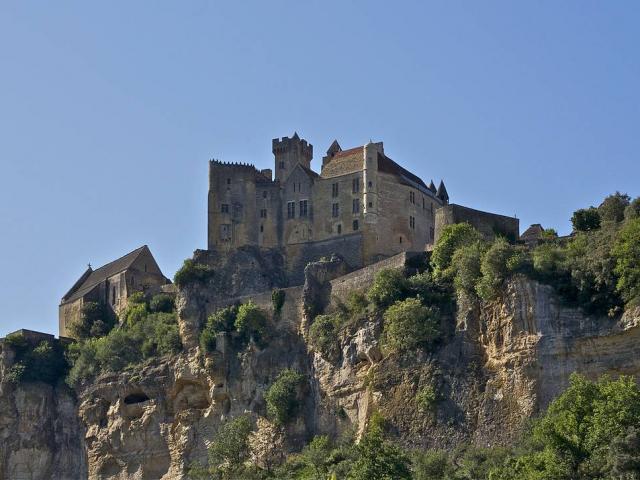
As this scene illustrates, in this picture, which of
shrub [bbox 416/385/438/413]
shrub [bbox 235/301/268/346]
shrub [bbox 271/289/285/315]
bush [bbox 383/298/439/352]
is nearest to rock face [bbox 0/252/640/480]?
shrub [bbox 416/385/438/413]

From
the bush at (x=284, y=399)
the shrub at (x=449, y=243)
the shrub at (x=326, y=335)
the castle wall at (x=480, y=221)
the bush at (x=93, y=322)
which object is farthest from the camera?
the bush at (x=93, y=322)

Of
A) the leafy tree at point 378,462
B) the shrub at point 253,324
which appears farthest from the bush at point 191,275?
the leafy tree at point 378,462

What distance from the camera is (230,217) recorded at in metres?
82.2

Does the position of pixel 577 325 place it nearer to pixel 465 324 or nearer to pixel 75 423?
pixel 465 324

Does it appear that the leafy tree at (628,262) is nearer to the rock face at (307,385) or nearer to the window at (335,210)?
the rock face at (307,385)

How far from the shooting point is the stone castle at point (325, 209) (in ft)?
260

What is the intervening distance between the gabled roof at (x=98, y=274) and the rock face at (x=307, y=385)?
25.7ft

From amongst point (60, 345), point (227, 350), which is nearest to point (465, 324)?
point (227, 350)

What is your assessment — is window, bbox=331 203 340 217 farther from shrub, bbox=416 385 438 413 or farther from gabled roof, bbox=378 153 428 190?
shrub, bbox=416 385 438 413

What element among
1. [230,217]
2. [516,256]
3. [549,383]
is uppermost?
[230,217]

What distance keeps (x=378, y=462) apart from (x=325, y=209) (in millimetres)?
24470

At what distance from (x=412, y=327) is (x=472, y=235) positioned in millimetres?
5504

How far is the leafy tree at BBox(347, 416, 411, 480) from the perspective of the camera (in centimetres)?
5769

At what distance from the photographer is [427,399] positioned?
6353 cm
